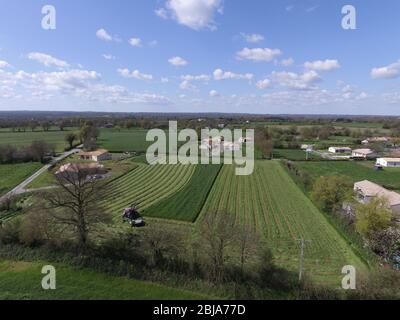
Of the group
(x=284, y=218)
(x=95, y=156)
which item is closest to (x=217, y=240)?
(x=284, y=218)

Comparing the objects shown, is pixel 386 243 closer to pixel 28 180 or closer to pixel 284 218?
pixel 284 218

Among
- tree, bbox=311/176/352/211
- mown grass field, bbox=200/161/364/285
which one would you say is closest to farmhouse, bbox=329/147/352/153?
mown grass field, bbox=200/161/364/285

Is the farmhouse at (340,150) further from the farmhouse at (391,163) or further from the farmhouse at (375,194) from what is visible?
the farmhouse at (375,194)

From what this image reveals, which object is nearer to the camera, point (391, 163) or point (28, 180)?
point (28, 180)

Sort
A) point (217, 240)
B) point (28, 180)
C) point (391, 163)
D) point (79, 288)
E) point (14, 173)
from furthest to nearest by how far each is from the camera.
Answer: point (391, 163) → point (14, 173) → point (28, 180) → point (217, 240) → point (79, 288)

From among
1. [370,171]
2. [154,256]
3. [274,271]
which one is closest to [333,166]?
[370,171]
